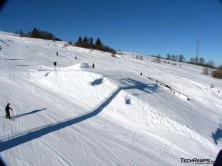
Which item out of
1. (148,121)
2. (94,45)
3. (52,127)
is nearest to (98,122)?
(52,127)

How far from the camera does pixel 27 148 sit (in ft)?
32.6

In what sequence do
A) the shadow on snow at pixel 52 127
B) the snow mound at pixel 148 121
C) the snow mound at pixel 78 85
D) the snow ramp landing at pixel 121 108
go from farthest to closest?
the snow mound at pixel 78 85 → the snow mound at pixel 148 121 → the snow ramp landing at pixel 121 108 → the shadow on snow at pixel 52 127

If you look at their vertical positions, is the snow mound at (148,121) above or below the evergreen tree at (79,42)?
below

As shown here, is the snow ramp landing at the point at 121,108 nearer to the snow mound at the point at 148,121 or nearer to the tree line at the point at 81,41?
the snow mound at the point at 148,121

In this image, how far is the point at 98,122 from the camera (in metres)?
14.9

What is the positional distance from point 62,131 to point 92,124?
2545 mm

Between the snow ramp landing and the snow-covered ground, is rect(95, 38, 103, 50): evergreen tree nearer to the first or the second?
the snow-covered ground

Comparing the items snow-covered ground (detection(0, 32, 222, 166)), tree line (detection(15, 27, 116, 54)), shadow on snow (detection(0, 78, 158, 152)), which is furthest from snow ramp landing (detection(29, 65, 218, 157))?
tree line (detection(15, 27, 116, 54))

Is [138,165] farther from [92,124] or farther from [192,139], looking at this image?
[192,139]

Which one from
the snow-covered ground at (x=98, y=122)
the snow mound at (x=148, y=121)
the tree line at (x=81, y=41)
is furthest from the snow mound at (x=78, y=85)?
the tree line at (x=81, y=41)

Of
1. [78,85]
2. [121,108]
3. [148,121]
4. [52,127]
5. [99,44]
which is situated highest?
[99,44]

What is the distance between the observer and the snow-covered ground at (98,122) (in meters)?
10.5

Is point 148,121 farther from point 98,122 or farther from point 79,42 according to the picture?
point 79,42

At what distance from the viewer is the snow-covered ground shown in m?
10.5
